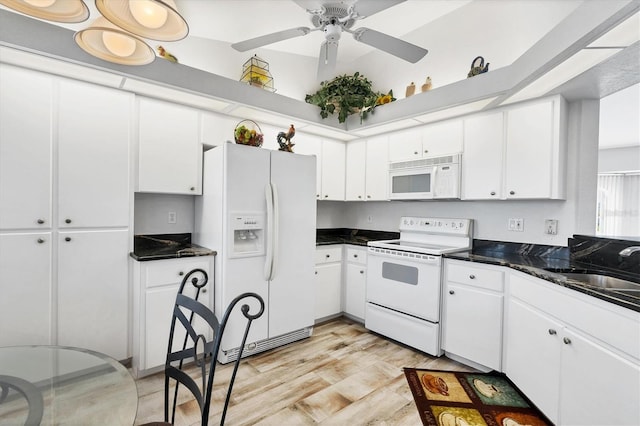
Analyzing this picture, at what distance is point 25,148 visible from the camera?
201 cm

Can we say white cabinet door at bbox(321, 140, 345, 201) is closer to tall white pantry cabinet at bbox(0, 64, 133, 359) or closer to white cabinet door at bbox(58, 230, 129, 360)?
tall white pantry cabinet at bbox(0, 64, 133, 359)

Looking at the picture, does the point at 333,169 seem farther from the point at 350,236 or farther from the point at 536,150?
the point at 536,150

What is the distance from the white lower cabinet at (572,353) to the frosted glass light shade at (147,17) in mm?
2291

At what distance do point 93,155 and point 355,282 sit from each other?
8.80 feet

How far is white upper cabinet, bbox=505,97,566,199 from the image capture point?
7.61 ft

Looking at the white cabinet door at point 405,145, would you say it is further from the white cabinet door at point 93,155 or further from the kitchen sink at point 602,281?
the white cabinet door at point 93,155

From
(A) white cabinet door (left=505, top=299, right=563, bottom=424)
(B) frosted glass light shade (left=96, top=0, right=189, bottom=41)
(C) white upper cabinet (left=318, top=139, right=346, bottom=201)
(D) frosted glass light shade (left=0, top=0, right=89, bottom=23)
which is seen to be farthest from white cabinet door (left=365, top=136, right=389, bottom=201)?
(D) frosted glass light shade (left=0, top=0, right=89, bottom=23)

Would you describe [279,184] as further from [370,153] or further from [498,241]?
[498,241]

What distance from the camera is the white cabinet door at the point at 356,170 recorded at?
375 cm

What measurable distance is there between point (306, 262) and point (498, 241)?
1.82 metres

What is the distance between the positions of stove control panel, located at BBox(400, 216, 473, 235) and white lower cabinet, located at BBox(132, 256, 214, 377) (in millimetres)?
2300

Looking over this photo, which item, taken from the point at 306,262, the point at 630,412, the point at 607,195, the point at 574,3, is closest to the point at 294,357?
the point at 306,262

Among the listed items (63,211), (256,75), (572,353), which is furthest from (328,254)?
(63,211)

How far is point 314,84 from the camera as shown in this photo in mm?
3789
